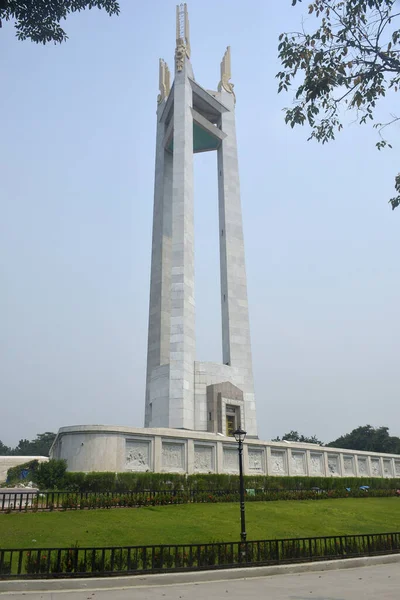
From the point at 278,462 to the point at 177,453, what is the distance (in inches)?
286

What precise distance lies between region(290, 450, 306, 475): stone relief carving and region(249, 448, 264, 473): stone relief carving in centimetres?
259

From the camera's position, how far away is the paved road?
348 inches

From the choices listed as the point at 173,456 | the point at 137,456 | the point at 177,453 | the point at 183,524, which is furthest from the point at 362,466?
the point at 183,524

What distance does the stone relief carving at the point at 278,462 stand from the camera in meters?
28.4

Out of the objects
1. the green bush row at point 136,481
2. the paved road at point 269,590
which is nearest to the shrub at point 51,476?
the green bush row at point 136,481

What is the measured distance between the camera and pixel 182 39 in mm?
42156

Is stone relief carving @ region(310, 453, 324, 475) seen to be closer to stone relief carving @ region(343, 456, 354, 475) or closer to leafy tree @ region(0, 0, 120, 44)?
stone relief carving @ region(343, 456, 354, 475)

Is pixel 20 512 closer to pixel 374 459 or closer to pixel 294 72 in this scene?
pixel 294 72

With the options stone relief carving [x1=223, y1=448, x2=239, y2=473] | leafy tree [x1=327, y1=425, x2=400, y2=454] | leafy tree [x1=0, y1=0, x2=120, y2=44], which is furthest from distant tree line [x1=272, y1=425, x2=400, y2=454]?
leafy tree [x1=0, y1=0, x2=120, y2=44]

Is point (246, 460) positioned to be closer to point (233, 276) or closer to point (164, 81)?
point (233, 276)

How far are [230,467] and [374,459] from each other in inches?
650

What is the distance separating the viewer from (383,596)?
29.8 feet

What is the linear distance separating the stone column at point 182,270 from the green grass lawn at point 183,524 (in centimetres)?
1287

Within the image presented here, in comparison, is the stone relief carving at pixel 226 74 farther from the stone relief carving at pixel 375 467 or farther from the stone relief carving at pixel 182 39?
the stone relief carving at pixel 375 467
